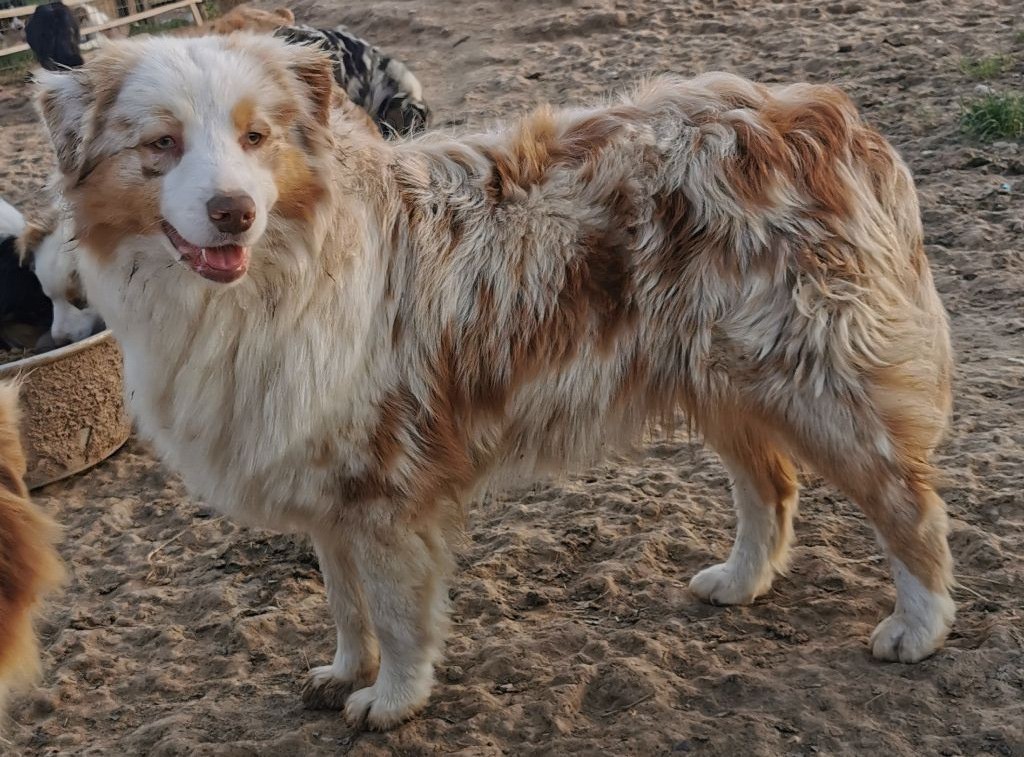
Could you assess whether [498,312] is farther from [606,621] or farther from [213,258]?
[606,621]

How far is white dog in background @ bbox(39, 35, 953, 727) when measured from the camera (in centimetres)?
285

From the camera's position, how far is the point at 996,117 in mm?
6578

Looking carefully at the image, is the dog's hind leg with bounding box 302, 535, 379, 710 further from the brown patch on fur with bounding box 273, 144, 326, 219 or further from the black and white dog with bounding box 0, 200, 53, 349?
the black and white dog with bounding box 0, 200, 53, 349

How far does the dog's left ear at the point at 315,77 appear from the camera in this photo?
2.88 m

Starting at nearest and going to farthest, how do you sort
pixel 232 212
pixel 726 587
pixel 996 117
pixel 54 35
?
1. pixel 232 212
2. pixel 726 587
3. pixel 996 117
4. pixel 54 35

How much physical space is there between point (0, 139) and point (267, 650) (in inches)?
311

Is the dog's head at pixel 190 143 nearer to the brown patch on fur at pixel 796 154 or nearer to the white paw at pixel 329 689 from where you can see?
the brown patch on fur at pixel 796 154

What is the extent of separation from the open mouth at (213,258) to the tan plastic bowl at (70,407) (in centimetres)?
254

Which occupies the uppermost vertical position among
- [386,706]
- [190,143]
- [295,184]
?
[190,143]

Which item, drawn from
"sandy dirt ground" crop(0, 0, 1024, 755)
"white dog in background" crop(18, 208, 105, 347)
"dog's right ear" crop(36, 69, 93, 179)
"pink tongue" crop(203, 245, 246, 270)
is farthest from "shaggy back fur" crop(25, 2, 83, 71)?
"pink tongue" crop(203, 245, 246, 270)

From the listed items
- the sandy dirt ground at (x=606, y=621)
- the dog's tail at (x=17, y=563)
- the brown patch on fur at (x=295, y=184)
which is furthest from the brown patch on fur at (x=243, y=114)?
the sandy dirt ground at (x=606, y=621)

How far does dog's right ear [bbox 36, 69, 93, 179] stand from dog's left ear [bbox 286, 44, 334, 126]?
1.78 ft

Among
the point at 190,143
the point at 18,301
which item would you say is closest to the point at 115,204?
the point at 190,143

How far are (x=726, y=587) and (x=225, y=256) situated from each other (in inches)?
81.4
